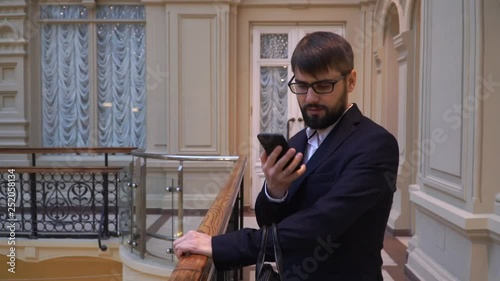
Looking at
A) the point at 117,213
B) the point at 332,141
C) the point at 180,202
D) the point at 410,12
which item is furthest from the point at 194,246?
the point at 117,213

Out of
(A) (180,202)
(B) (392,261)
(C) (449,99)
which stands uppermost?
(C) (449,99)

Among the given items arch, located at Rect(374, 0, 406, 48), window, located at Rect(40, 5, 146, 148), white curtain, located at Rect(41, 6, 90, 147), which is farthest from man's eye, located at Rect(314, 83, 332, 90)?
white curtain, located at Rect(41, 6, 90, 147)

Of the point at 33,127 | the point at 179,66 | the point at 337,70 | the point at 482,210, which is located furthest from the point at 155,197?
the point at 337,70

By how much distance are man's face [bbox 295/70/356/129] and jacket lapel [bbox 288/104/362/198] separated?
0.02 meters

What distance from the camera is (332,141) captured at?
125 cm

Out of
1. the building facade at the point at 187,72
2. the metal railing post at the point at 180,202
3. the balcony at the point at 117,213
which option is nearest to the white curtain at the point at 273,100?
the building facade at the point at 187,72

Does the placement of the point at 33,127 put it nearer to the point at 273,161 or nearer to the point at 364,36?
the point at 364,36

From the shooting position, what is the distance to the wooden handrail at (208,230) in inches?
41.8

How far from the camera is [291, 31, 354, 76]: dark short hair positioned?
119 cm

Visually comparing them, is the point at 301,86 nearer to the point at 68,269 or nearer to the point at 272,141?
the point at 272,141

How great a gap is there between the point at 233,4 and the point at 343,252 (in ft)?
19.8

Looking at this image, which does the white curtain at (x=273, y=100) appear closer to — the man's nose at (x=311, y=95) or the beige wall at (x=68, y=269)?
the beige wall at (x=68, y=269)

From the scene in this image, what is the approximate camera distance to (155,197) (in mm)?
→ 4812

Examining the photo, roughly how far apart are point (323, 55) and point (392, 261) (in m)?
3.82
